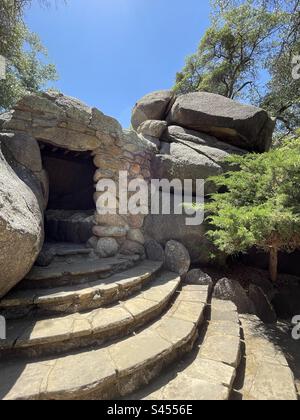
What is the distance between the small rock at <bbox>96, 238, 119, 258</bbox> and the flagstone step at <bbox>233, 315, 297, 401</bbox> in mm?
2445

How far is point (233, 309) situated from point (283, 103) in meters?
9.48

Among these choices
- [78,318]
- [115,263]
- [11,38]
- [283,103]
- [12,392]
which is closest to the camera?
[12,392]

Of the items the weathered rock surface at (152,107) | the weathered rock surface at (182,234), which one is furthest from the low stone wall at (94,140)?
the weathered rock surface at (152,107)

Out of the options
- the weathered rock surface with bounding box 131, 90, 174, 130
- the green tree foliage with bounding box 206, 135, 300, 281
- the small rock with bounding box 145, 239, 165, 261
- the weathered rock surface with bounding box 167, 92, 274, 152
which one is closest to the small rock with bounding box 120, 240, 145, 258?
the small rock with bounding box 145, 239, 165, 261

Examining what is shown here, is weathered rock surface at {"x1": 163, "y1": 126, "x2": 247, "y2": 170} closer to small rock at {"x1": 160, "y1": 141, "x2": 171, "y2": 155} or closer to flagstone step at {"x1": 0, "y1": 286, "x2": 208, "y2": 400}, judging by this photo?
small rock at {"x1": 160, "y1": 141, "x2": 171, "y2": 155}

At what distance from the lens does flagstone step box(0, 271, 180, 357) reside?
195 cm

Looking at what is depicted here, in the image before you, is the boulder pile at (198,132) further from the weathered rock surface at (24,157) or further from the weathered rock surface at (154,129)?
the weathered rock surface at (24,157)

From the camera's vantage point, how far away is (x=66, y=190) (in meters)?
5.93

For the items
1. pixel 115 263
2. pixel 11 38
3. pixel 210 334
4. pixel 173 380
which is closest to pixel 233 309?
pixel 210 334

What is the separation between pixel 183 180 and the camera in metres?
5.14

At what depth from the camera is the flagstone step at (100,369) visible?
5.27ft

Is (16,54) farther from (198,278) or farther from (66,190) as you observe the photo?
(198,278)

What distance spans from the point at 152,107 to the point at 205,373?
7.17 meters
